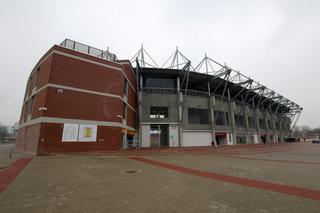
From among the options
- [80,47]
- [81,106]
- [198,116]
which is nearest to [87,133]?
[81,106]

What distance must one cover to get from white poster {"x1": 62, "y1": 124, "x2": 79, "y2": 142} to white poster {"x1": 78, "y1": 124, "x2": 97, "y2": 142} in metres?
0.42

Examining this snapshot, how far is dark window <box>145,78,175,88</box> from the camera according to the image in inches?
1312

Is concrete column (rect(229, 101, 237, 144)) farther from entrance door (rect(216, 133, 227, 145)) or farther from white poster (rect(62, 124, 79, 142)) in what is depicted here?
white poster (rect(62, 124, 79, 142))

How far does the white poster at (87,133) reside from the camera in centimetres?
1795

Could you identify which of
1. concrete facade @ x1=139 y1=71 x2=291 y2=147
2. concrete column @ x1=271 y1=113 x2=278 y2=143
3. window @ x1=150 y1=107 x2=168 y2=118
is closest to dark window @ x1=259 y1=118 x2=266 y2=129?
concrete column @ x1=271 y1=113 x2=278 y2=143

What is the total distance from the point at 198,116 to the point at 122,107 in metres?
17.7

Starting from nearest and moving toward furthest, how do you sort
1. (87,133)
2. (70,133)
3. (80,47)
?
(70,133) < (87,133) < (80,47)

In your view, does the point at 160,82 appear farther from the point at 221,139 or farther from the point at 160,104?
the point at 221,139

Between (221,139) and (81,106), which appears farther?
(221,139)

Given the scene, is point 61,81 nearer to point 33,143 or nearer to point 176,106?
point 33,143

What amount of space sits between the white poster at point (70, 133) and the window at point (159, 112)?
48.8ft

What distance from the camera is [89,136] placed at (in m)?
18.4

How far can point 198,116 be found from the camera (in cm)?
3328

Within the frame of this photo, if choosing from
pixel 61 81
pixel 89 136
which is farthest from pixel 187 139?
pixel 61 81
